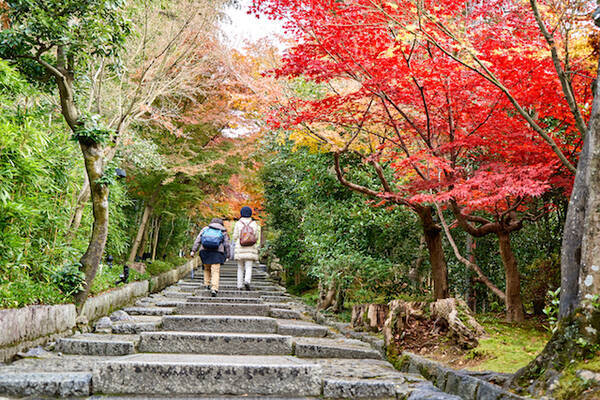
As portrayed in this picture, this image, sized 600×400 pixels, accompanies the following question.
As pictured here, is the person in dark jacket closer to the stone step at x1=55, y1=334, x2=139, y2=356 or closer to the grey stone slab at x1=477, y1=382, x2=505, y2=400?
the stone step at x1=55, y1=334, x2=139, y2=356

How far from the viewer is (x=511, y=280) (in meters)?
6.41

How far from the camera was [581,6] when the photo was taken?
430cm

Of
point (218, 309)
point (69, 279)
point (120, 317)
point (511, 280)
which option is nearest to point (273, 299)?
point (218, 309)

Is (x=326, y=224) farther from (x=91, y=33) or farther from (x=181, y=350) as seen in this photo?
(x=91, y=33)

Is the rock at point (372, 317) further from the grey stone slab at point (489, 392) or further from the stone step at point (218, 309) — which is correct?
the grey stone slab at point (489, 392)

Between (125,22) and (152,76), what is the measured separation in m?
2.75

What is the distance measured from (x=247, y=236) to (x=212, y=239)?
2.43ft

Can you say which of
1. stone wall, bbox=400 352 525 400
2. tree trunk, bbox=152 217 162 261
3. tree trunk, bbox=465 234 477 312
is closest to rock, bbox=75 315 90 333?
stone wall, bbox=400 352 525 400

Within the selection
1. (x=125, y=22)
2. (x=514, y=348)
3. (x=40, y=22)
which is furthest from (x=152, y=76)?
(x=514, y=348)

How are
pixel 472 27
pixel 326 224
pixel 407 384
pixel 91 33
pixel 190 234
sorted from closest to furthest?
pixel 407 384 → pixel 91 33 → pixel 472 27 → pixel 326 224 → pixel 190 234

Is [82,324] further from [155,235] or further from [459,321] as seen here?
[155,235]

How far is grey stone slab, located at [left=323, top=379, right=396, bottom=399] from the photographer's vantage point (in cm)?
385

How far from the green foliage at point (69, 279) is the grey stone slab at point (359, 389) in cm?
353

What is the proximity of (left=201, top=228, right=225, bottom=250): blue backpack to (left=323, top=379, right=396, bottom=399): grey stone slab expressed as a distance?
516cm
